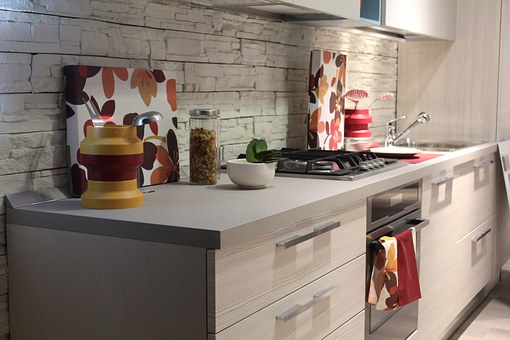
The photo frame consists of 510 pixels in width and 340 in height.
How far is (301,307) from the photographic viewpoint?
192 centimetres

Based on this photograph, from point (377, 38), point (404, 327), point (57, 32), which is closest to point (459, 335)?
point (404, 327)

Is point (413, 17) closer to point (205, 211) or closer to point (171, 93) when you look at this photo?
point (171, 93)

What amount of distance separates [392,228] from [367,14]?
3.62ft

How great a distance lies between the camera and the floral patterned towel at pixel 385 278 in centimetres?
242

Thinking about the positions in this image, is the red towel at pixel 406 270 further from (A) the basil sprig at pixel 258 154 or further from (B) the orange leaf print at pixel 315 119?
(B) the orange leaf print at pixel 315 119

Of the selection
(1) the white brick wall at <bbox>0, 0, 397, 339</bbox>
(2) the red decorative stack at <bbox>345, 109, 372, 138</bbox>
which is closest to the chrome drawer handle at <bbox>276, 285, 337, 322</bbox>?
(1) the white brick wall at <bbox>0, 0, 397, 339</bbox>

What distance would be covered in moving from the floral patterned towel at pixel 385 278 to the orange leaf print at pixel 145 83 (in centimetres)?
92

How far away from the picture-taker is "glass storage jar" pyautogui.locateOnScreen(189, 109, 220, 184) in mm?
2285

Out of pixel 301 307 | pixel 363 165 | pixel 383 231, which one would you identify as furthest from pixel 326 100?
pixel 301 307

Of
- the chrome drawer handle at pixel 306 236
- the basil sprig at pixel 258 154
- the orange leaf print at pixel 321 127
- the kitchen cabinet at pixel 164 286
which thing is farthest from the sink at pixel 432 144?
the kitchen cabinet at pixel 164 286

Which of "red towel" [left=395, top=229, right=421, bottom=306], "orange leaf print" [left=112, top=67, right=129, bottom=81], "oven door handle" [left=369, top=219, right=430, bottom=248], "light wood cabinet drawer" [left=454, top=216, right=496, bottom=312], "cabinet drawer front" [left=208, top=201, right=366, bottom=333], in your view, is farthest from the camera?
"light wood cabinet drawer" [left=454, top=216, right=496, bottom=312]

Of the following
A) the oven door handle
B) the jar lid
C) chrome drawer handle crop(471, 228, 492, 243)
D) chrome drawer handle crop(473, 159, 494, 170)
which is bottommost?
chrome drawer handle crop(471, 228, 492, 243)

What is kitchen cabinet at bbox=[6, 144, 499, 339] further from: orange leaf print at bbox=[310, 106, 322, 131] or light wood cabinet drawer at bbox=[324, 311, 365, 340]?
orange leaf print at bbox=[310, 106, 322, 131]

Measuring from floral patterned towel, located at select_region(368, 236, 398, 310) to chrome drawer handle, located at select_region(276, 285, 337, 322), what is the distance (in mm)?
346
